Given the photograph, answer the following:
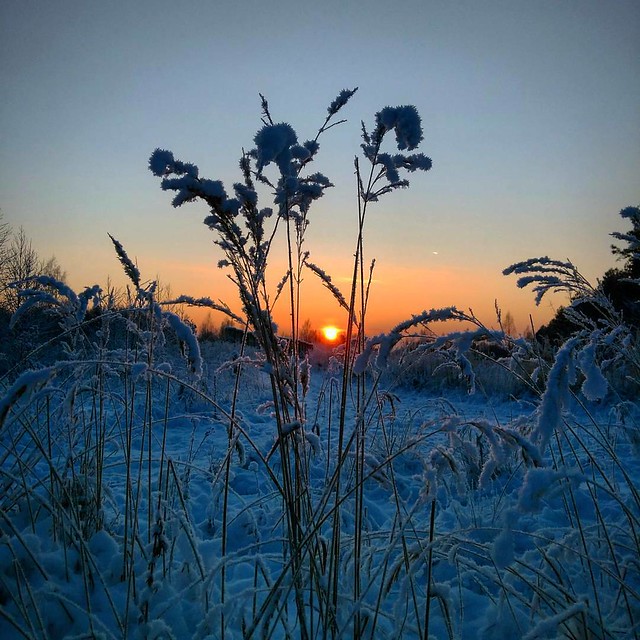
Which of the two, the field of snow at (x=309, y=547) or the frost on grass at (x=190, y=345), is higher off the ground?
the frost on grass at (x=190, y=345)

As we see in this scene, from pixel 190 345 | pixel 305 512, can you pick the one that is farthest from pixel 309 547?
pixel 190 345

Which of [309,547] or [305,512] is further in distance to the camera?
[305,512]

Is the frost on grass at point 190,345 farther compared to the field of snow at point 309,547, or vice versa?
the field of snow at point 309,547

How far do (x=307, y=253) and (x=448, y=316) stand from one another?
773mm

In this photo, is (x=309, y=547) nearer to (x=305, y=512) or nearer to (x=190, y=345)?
(x=305, y=512)

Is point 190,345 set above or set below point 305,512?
above

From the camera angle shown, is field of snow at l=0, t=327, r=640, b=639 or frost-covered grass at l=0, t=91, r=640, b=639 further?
field of snow at l=0, t=327, r=640, b=639

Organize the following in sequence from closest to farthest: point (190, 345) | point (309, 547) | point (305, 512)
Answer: point (190, 345), point (309, 547), point (305, 512)

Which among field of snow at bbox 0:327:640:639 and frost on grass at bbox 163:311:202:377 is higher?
frost on grass at bbox 163:311:202:377

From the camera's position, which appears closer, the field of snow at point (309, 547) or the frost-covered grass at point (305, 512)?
the frost-covered grass at point (305, 512)

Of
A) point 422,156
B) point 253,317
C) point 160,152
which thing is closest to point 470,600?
point 253,317

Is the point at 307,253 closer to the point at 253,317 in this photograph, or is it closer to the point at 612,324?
the point at 253,317

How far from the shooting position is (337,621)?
5.33 ft

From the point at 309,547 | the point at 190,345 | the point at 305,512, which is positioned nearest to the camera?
the point at 190,345
